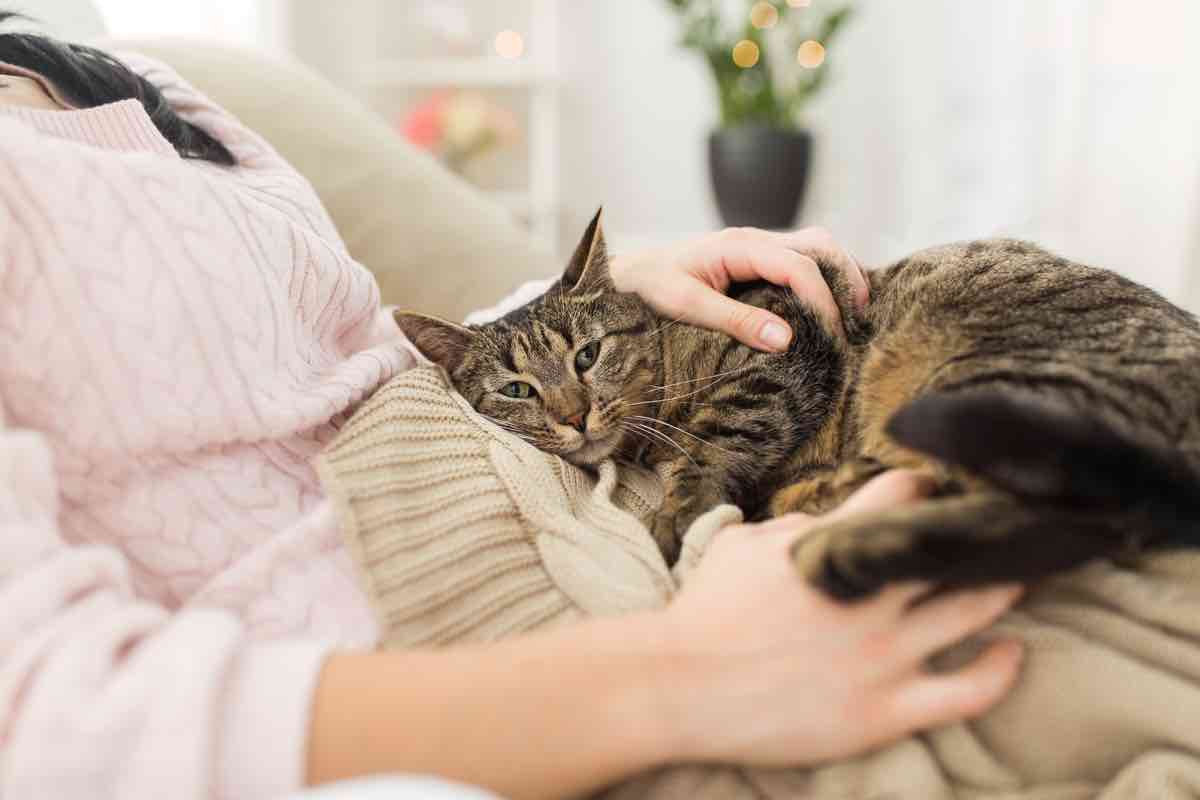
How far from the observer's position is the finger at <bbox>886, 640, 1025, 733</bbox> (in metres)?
0.63

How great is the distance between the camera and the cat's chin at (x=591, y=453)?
1185mm

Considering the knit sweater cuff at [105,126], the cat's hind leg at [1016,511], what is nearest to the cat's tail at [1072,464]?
the cat's hind leg at [1016,511]

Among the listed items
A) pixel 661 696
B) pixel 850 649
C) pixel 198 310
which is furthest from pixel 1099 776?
→ pixel 198 310

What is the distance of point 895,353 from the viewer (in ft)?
3.50

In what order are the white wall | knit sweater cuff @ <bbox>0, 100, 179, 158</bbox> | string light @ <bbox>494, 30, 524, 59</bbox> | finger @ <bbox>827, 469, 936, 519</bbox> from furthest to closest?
string light @ <bbox>494, 30, 524, 59</bbox> < the white wall < knit sweater cuff @ <bbox>0, 100, 179, 158</bbox> < finger @ <bbox>827, 469, 936, 519</bbox>

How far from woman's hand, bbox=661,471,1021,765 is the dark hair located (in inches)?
35.4

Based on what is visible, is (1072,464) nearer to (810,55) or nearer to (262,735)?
(262,735)

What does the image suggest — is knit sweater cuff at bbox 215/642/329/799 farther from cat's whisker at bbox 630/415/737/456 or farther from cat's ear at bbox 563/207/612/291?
cat's ear at bbox 563/207/612/291

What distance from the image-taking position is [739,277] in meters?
1.29

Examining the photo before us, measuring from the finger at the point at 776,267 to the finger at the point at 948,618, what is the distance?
61 cm

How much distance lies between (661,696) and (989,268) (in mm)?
811

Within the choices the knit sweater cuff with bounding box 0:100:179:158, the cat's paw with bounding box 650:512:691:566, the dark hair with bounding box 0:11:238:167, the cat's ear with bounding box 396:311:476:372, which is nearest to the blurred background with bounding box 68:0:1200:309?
the dark hair with bounding box 0:11:238:167

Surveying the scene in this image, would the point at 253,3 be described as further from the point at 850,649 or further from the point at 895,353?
the point at 850,649

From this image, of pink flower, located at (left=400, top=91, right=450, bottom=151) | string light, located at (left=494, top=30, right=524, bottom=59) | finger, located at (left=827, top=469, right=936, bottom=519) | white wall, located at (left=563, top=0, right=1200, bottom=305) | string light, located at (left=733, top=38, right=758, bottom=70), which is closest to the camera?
finger, located at (left=827, top=469, right=936, bottom=519)
